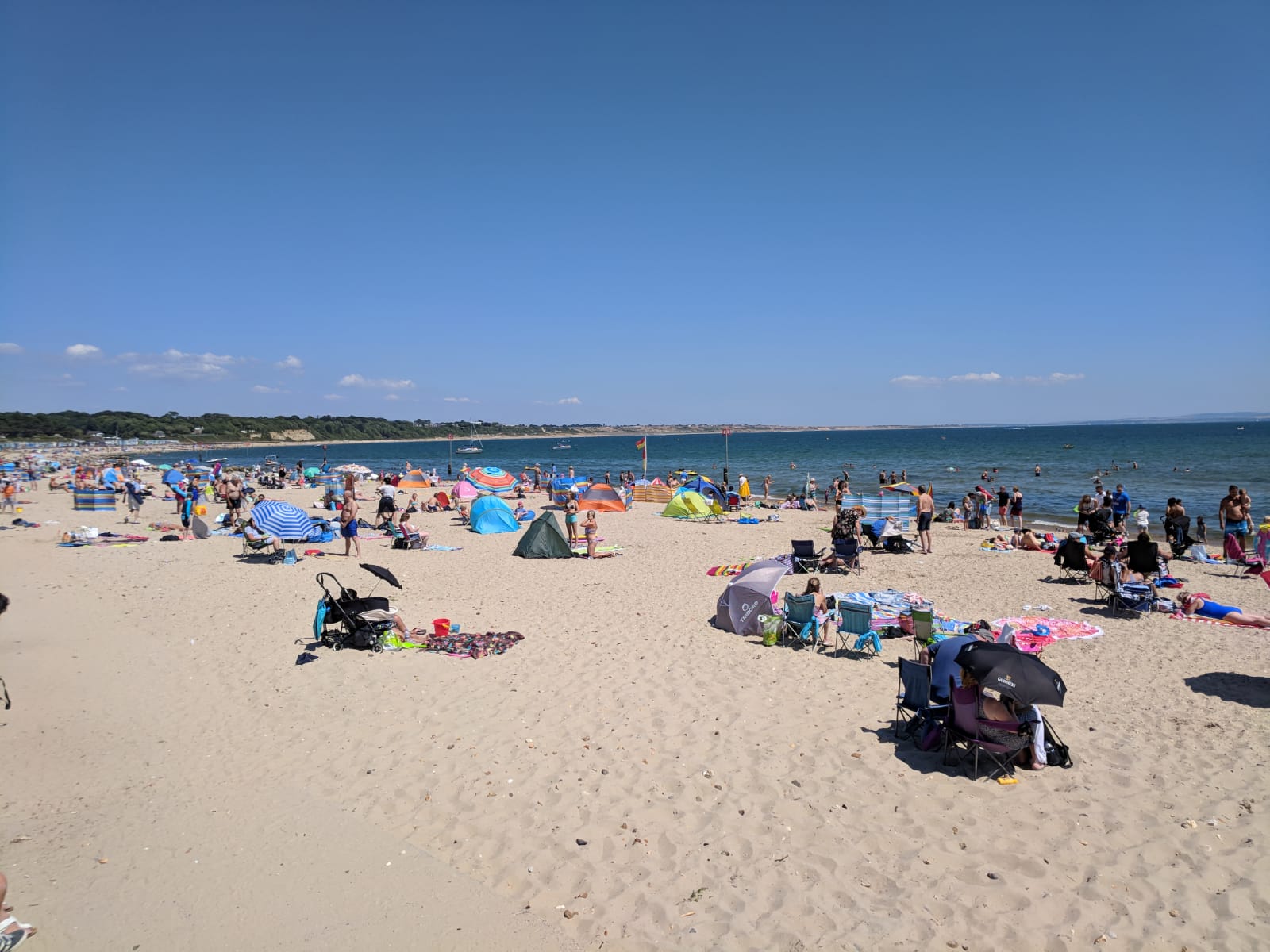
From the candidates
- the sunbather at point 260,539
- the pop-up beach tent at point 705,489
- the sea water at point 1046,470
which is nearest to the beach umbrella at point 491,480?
the pop-up beach tent at point 705,489

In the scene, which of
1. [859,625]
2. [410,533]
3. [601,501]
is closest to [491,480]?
[601,501]

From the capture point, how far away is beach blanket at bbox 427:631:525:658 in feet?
30.0

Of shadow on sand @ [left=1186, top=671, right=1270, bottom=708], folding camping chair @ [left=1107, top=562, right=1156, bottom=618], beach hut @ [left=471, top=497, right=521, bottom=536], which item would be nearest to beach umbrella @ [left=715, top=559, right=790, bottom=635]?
shadow on sand @ [left=1186, top=671, right=1270, bottom=708]

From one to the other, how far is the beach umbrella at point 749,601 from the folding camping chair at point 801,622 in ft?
1.31

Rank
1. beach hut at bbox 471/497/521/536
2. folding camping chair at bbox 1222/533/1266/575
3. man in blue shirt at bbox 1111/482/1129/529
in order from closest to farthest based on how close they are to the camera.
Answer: folding camping chair at bbox 1222/533/1266/575
man in blue shirt at bbox 1111/482/1129/529
beach hut at bbox 471/497/521/536

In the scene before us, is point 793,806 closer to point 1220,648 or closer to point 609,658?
point 609,658

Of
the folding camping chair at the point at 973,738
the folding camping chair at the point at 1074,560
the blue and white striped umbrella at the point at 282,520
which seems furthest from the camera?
the blue and white striped umbrella at the point at 282,520

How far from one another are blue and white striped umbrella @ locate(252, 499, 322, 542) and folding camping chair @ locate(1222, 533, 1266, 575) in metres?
20.7

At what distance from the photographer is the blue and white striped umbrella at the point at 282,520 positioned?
52.9ft

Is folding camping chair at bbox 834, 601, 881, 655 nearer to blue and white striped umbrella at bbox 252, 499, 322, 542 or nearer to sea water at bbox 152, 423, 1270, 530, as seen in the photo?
blue and white striped umbrella at bbox 252, 499, 322, 542

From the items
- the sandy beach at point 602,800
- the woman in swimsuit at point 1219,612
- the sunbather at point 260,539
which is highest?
the sunbather at point 260,539

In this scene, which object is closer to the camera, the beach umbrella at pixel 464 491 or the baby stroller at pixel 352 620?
the baby stroller at pixel 352 620

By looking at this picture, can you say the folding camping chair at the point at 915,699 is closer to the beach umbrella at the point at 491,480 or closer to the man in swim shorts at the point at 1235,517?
the man in swim shorts at the point at 1235,517

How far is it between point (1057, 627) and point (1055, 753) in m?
4.91
